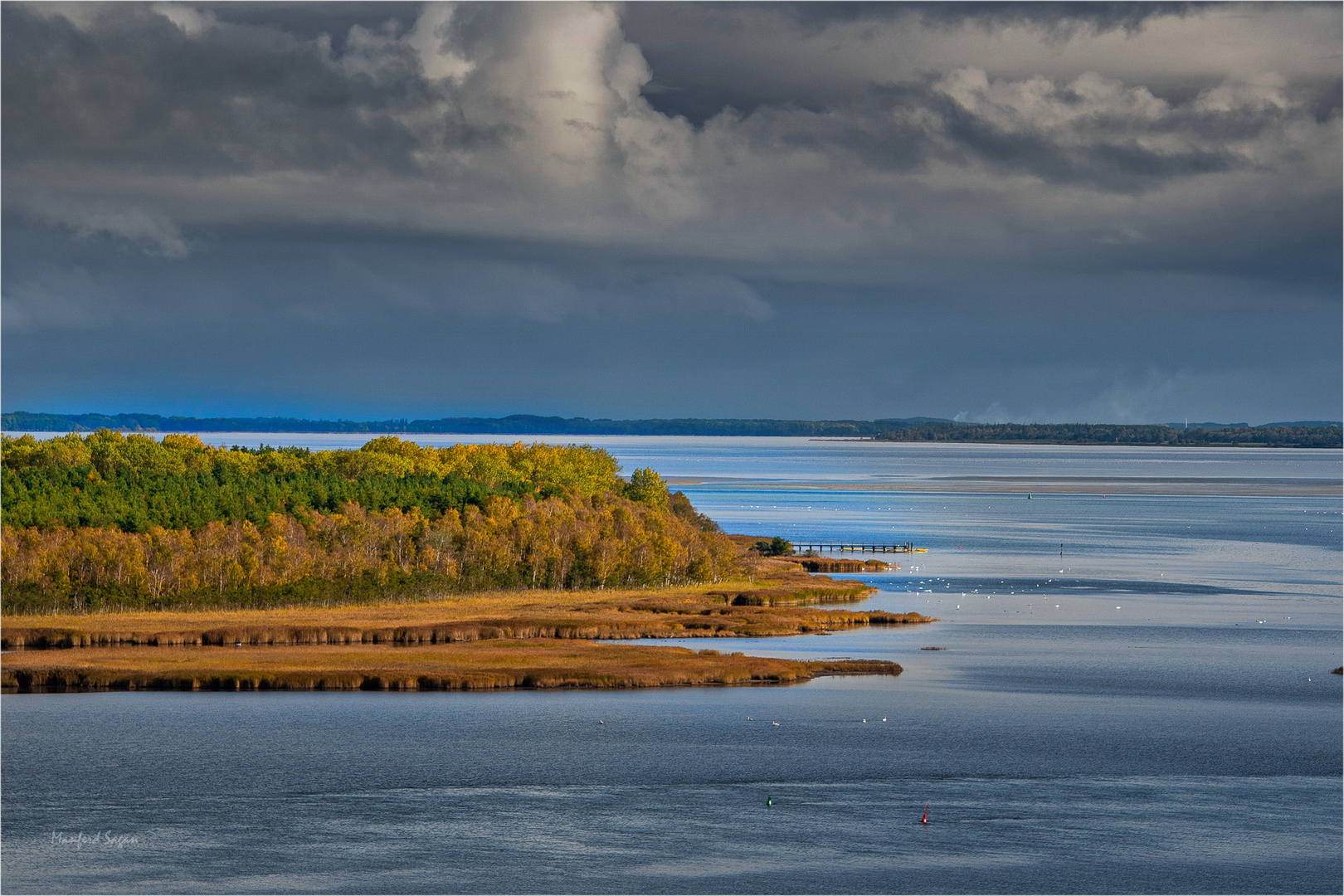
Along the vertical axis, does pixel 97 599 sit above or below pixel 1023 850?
above

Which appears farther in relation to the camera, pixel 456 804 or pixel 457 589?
pixel 457 589

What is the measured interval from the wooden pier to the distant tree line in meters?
15.6

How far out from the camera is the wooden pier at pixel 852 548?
173 m

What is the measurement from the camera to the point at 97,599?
108m

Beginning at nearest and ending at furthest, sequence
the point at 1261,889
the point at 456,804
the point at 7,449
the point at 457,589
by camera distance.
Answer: the point at 1261,889
the point at 456,804
the point at 457,589
the point at 7,449

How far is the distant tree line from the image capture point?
10944cm

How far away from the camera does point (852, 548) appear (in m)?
175

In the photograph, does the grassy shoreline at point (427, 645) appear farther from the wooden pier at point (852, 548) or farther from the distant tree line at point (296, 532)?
the wooden pier at point (852, 548)

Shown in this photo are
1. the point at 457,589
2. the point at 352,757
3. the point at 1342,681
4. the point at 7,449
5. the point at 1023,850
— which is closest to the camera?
the point at 1023,850

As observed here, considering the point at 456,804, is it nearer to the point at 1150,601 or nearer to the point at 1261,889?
the point at 1261,889

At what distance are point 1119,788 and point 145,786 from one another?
3880 cm

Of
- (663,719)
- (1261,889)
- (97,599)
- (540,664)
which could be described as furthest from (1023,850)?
(97,599)

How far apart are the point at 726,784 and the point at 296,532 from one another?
68.4 m

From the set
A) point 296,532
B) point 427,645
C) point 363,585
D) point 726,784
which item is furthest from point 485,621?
point 726,784
